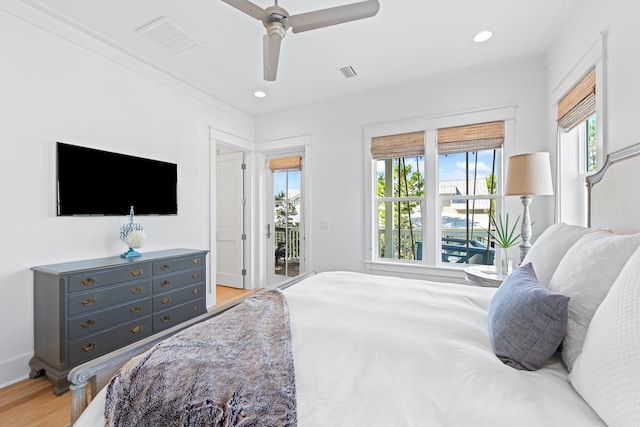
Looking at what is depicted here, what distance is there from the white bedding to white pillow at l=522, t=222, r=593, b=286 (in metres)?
0.34

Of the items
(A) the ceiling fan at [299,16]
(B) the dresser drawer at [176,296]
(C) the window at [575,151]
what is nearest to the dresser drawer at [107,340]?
(B) the dresser drawer at [176,296]

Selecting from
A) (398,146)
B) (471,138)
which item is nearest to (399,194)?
(398,146)

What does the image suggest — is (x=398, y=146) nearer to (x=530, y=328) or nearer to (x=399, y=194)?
(x=399, y=194)

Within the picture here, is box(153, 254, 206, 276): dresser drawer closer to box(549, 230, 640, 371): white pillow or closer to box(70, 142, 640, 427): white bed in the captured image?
box(70, 142, 640, 427): white bed

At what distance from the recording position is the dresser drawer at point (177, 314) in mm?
2643

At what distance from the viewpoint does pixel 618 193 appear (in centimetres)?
147

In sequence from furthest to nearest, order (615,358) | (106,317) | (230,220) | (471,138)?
(230,220) < (471,138) < (106,317) < (615,358)

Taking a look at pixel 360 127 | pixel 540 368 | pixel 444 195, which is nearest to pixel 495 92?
pixel 444 195

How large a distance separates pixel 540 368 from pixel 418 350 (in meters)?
0.38

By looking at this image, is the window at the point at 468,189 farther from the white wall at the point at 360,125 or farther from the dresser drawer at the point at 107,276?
the dresser drawer at the point at 107,276

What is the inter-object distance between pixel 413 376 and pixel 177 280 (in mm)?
2616

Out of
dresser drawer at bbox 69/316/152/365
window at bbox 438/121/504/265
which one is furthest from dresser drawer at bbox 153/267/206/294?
window at bbox 438/121/504/265

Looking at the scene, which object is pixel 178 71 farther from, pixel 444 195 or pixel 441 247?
pixel 441 247

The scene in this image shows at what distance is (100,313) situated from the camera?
2197 mm
